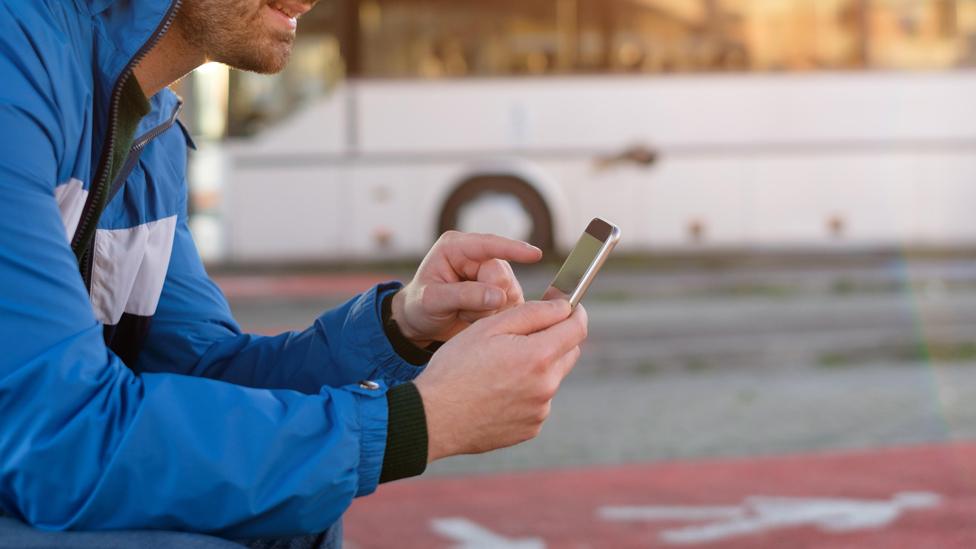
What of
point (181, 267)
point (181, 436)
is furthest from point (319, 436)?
point (181, 267)

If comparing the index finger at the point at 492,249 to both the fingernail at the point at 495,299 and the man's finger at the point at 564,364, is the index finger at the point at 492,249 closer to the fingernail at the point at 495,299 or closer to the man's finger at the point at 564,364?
the fingernail at the point at 495,299

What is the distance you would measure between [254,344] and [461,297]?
502mm

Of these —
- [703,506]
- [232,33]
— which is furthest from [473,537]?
[232,33]

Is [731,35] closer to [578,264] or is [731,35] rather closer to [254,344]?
[254,344]

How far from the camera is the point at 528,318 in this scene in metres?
1.86

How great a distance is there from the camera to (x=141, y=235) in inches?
90.0

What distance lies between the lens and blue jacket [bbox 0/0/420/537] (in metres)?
1.60

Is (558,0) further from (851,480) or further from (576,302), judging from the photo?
(576,302)

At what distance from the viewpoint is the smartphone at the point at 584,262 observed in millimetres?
1989

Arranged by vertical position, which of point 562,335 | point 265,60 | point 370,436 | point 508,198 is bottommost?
point 508,198

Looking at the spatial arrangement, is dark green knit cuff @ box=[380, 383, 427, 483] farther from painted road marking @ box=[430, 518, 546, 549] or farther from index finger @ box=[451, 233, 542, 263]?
painted road marking @ box=[430, 518, 546, 549]

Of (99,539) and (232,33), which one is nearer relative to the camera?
(99,539)

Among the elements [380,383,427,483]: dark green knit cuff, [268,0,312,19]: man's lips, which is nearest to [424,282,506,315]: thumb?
[380,383,427,483]: dark green knit cuff

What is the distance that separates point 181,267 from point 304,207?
1029 cm
